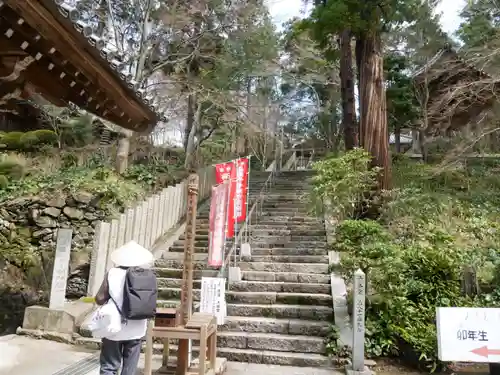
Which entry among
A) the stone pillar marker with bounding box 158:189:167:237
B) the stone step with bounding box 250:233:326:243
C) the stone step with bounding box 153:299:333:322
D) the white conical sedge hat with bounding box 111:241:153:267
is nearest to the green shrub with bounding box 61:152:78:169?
the stone pillar marker with bounding box 158:189:167:237

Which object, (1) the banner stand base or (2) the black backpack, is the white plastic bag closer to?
(2) the black backpack

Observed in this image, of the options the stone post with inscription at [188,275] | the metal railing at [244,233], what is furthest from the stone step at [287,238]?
the stone post with inscription at [188,275]

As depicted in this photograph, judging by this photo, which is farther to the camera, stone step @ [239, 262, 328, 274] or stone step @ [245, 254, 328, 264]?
stone step @ [245, 254, 328, 264]

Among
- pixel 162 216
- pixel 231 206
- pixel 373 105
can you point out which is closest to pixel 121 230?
pixel 162 216

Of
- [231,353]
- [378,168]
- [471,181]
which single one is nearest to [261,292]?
[231,353]

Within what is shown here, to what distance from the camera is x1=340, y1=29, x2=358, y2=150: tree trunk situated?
35.7 feet

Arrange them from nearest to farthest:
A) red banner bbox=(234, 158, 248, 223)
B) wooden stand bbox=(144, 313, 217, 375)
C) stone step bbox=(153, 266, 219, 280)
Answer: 1. wooden stand bbox=(144, 313, 217, 375)
2. stone step bbox=(153, 266, 219, 280)
3. red banner bbox=(234, 158, 248, 223)

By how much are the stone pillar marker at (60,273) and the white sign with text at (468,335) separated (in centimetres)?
555

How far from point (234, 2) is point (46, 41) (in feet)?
37.6

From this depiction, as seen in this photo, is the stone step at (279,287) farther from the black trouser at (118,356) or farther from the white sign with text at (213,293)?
the black trouser at (118,356)

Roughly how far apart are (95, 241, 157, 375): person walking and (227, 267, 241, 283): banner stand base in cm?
366

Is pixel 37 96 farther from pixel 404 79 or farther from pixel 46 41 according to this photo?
pixel 404 79

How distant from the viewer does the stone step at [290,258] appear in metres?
7.98

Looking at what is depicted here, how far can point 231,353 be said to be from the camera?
18.1ft
